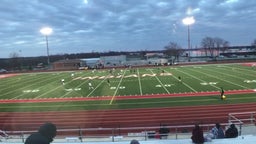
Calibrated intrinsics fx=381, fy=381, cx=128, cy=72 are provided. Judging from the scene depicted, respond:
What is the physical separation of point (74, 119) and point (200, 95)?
12081mm

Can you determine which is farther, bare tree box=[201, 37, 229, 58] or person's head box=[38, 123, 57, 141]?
bare tree box=[201, 37, 229, 58]

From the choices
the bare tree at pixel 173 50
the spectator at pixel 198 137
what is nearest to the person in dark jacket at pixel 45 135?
the spectator at pixel 198 137

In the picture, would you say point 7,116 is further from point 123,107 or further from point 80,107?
point 123,107

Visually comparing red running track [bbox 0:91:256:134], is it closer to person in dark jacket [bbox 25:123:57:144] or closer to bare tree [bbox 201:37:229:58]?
person in dark jacket [bbox 25:123:57:144]

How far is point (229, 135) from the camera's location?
12906 mm

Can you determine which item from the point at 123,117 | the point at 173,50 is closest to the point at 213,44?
the point at 173,50

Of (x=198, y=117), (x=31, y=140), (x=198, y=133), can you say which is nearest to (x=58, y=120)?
(x=198, y=117)

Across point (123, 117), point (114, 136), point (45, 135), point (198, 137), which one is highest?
point (45, 135)

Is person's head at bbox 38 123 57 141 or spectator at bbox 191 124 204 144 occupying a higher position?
person's head at bbox 38 123 57 141

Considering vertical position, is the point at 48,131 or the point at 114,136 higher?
the point at 48,131

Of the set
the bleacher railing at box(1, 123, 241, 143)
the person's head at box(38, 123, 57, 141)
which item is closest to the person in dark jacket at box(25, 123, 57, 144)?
the person's head at box(38, 123, 57, 141)

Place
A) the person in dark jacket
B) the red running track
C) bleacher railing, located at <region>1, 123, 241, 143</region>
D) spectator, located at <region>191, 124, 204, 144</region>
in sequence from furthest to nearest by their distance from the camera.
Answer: the red running track
bleacher railing, located at <region>1, 123, 241, 143</region>
spectator, located at <region>191, 124, 204, 144</region>
the person in dark jacket

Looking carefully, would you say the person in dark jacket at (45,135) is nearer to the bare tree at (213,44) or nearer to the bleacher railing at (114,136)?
the bleacher railing at (114,136)

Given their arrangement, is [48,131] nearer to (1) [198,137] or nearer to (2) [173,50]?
(1) [198,137]
